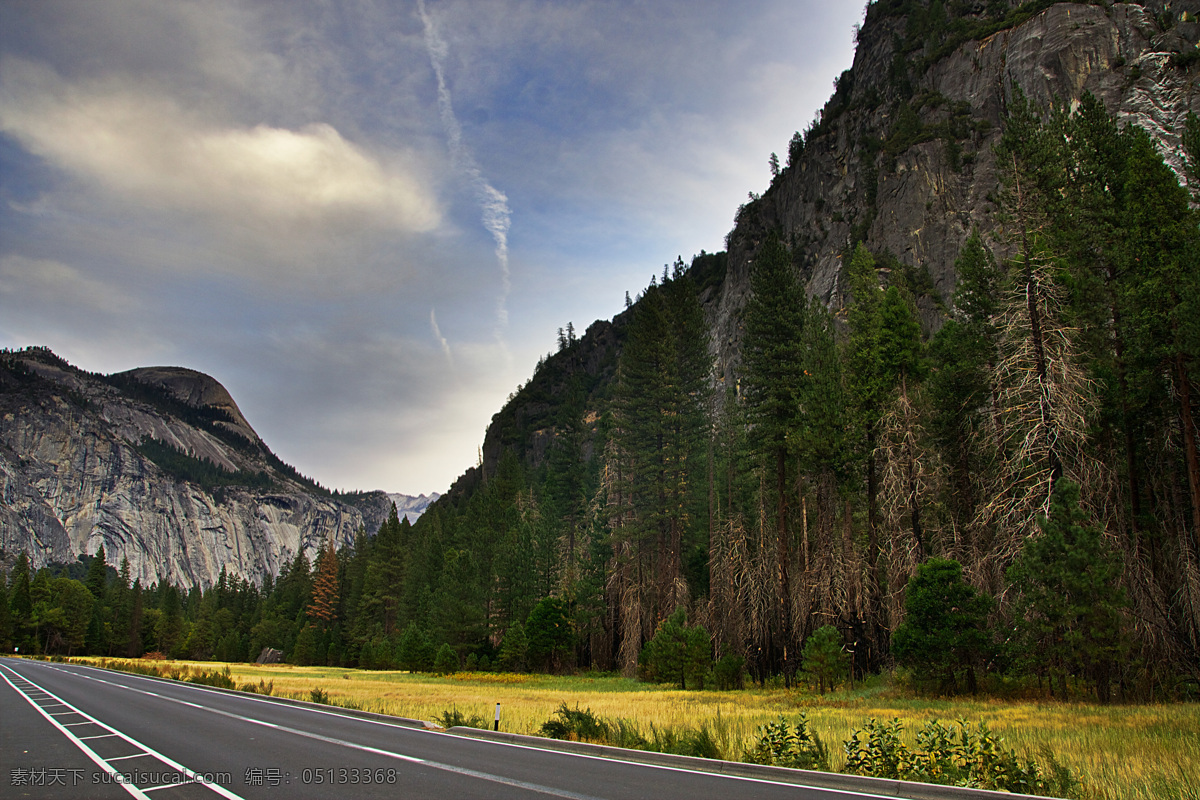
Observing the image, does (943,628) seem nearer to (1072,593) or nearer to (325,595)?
(1072,593)

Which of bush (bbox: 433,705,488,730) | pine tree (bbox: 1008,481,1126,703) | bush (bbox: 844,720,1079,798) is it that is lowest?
bush (bbox: 433,705,488,730)

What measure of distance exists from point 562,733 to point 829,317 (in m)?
27.8

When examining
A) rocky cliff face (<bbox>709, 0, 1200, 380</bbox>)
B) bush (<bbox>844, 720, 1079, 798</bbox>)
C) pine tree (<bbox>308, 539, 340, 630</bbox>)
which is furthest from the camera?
pine tree (<bbox>308, 539, 340, 630</bbox>)

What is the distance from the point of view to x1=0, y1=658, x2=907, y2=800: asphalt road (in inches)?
306

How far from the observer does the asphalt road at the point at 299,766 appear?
7766mm

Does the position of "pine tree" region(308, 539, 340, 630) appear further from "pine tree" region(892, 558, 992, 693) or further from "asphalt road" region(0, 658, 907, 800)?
"pine tree" region(892, 558, 992, 693)

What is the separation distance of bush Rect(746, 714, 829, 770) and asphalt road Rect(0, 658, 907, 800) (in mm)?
1045

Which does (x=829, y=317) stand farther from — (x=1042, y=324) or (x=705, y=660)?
(x=705, y=660)

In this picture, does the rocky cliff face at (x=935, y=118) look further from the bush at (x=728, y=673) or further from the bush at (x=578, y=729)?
the bush at (x=578, y=729)

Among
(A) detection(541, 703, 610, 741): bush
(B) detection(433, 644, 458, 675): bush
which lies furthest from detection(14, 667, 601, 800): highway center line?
(B) detection(433, 644, 458, 675): bush

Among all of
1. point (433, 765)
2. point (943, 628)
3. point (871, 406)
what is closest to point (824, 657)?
point (943, 628)

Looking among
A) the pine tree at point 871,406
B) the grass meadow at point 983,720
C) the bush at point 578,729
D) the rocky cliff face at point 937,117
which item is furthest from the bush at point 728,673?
the rocky cliff face at point 937,117

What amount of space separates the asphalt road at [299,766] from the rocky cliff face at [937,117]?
137ft

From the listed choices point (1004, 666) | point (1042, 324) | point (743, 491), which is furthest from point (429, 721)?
point (743, 491)
